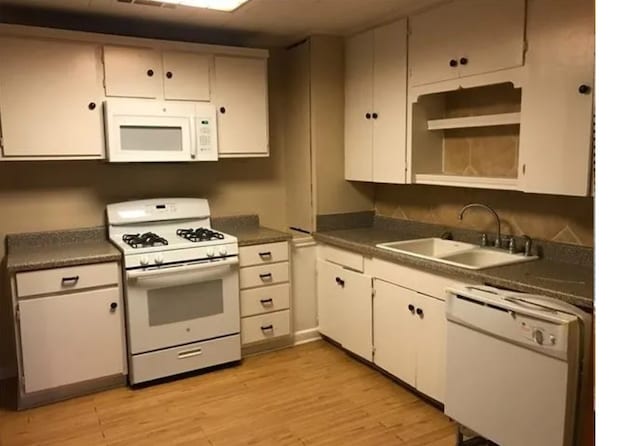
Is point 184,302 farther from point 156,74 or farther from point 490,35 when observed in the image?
point 490,35

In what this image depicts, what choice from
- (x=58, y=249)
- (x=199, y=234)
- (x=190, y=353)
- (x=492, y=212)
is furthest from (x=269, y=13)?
(x=190, y=353)

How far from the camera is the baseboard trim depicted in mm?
3977

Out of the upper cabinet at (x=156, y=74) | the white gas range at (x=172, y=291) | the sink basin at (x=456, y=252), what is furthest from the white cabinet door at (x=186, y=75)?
the sink basin at (x=456, y=252)

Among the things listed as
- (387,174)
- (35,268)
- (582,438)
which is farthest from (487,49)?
(35,268)

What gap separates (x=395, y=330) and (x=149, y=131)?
2010mm

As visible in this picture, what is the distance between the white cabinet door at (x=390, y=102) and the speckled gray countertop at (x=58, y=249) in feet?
5.95

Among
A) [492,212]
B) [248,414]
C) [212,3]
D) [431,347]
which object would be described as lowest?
[248,414]

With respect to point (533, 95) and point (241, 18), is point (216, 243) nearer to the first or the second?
point (241, 18)

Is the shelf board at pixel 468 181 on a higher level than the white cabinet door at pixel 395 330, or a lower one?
higher

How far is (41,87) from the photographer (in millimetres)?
3131

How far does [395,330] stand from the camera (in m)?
3.19

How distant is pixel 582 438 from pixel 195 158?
273cm

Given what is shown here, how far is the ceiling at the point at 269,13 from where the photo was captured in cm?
307

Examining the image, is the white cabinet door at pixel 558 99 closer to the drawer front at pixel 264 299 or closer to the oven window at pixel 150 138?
the drawer front at pixel 264 299
